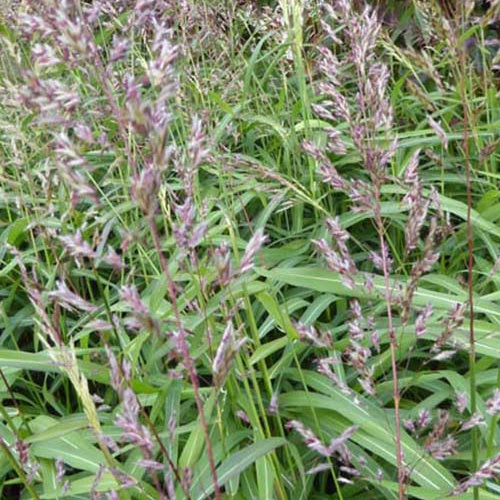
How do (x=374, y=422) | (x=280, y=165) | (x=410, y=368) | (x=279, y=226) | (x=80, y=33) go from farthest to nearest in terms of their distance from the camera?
1. (x=280, y=165)
2. (x=279, y=226)
3. (x=410, y=368)
4. (x=374, y=422)
5. (x=80, y=33)

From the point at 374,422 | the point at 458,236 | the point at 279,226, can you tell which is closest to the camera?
the point at 374,422

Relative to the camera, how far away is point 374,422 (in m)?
1.42

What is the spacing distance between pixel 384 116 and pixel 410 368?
844 mm

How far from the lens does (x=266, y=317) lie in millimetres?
1907

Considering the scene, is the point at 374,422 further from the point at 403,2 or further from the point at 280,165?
the point at 403,2

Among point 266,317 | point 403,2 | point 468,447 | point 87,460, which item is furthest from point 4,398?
point 403,2

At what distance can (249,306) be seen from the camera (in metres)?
1.41

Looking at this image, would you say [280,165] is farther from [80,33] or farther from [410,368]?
[80,33]

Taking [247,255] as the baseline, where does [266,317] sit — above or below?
below

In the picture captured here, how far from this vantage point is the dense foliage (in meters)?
0.89

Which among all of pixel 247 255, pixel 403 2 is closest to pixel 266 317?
pixel 247 255

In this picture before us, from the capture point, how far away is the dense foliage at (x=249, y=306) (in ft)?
2.91

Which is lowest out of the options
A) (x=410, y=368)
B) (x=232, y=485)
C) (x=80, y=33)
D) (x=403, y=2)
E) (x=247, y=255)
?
(x=410, y=368)

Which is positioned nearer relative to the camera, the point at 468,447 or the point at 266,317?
the point at 468,447
